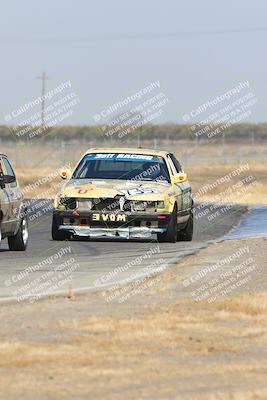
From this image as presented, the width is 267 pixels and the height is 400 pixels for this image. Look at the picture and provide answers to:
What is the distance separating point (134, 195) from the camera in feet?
75.7

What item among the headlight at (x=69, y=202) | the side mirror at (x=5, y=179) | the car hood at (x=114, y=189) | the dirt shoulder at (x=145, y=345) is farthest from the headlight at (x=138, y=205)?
the dirt shoulder at (x=145, y=345)

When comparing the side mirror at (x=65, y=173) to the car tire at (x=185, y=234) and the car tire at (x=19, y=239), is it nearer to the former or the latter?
the car tire at (x=185, y=234)

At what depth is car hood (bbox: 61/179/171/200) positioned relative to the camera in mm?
22969

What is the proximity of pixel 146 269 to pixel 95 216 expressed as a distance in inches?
197

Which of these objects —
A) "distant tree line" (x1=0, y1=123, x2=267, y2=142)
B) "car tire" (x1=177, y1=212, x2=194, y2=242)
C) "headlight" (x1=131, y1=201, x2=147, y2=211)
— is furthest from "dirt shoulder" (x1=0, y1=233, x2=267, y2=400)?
"distant tree line" (x1=0, y1=123, x2=267, y2=142)

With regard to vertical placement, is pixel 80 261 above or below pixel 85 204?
above

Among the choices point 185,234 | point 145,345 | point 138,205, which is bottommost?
point 185,234

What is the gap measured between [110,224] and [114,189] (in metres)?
0.57

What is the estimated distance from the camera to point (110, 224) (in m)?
23.0

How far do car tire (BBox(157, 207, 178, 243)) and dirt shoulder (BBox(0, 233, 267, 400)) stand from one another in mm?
7043

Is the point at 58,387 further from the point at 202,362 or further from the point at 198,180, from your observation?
the point at 198,180

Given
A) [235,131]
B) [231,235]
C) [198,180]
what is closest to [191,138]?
[235,131]

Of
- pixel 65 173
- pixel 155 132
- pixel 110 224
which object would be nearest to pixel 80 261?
pixel 110 224

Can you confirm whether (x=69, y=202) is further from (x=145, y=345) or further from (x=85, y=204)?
(x=145, y=345)
